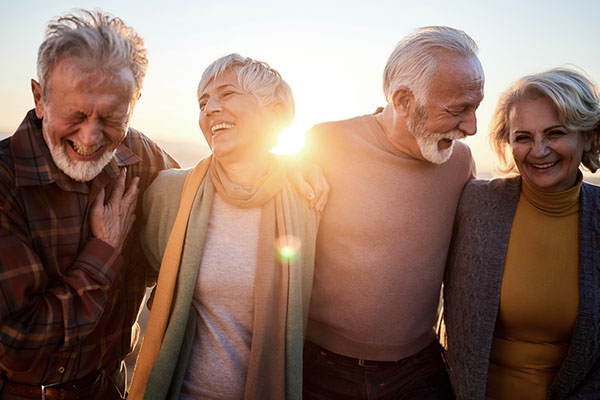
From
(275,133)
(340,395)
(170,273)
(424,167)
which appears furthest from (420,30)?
(340,395)

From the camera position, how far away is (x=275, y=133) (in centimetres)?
214

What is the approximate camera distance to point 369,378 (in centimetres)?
212

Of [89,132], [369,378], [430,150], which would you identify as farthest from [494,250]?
[89,132]

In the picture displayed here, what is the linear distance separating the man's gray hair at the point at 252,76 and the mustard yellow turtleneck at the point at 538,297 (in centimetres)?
142

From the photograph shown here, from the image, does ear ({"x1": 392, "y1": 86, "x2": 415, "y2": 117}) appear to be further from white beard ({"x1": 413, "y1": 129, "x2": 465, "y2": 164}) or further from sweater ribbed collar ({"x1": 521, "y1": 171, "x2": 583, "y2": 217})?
sweater ribbed collar ({"x1": 521, "y1": 171, "x2": 583, "y2": 217})

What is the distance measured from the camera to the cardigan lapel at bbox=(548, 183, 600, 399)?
1.93 m

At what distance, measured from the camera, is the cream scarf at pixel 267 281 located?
188cm

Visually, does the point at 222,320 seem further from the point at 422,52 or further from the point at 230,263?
the point at 422,52

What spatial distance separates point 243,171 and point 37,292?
1029mm

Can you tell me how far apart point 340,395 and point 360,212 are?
3.17 feet

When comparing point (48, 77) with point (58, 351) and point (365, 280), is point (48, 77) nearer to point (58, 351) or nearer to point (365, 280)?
point (58, 351)

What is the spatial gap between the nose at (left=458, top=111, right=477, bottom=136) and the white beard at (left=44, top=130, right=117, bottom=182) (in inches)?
70.4

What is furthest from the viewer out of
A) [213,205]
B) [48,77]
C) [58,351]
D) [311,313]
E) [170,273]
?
[311,313]

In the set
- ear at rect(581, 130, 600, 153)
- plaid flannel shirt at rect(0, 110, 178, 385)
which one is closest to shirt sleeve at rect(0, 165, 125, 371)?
plaid flannel shirt at rect(0, 110, 178, 385)
